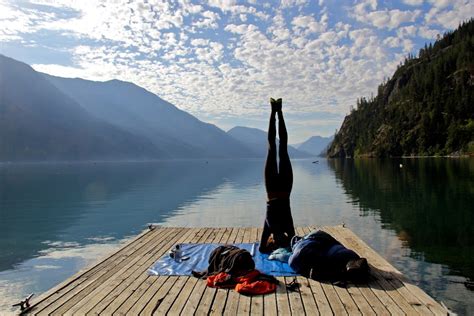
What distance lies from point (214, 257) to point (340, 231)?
7724 millimetres

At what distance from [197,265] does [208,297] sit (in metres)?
2.76

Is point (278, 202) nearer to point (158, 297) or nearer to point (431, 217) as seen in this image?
point (158, 297)

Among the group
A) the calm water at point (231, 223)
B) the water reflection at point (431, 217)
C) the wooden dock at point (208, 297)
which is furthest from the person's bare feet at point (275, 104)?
the water reflection at point (431, 217)

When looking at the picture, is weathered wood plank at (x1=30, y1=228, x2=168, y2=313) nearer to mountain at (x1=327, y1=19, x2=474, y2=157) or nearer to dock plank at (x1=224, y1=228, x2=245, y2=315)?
dock plank at (x1=224, y1=228, x2=245, y2=315)

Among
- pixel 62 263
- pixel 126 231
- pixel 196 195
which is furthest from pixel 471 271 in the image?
pixel 196 195

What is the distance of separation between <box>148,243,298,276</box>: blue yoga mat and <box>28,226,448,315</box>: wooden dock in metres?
0.40

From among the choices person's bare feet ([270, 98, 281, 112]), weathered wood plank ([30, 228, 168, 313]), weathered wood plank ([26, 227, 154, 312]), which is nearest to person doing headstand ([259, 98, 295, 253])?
person's bare feet ([270, 98, 281, 112])

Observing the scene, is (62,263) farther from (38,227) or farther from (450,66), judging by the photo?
(450,66)

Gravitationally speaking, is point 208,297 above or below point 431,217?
above

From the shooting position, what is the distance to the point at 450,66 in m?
161

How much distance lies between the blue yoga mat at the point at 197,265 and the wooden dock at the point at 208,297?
0.40 m

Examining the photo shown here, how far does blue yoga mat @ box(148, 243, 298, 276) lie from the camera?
10.7 m

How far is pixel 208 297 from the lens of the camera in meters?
8.77

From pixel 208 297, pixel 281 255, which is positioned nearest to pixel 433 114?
pixel 281 255
